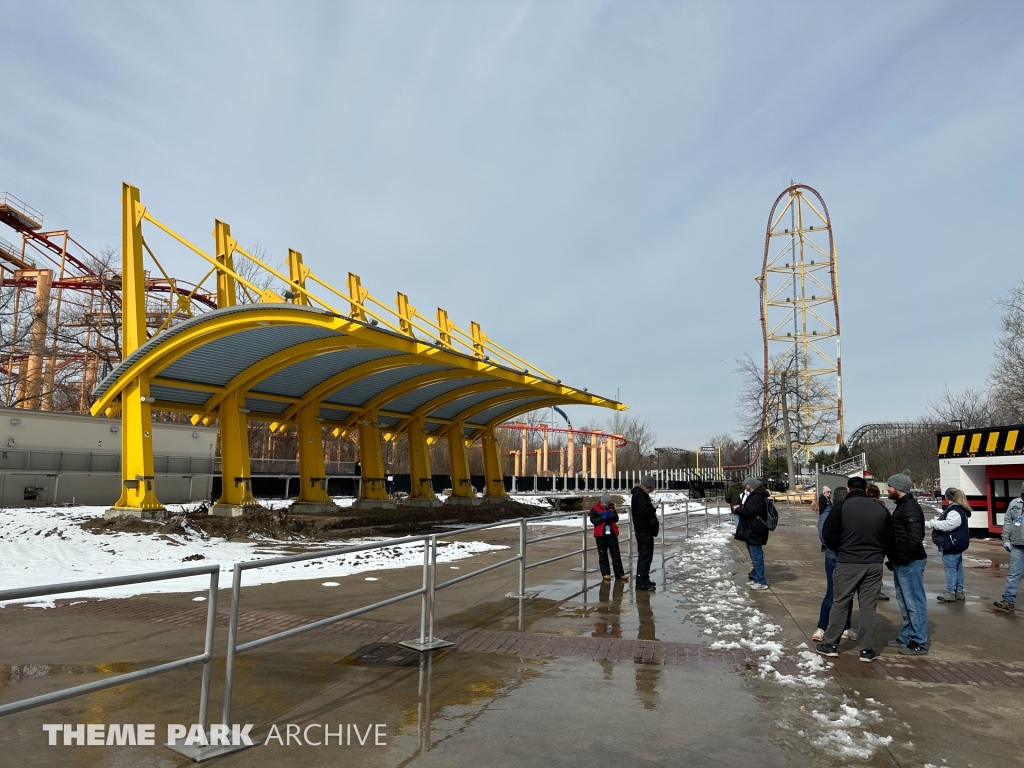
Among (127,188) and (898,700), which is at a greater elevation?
(127,188)

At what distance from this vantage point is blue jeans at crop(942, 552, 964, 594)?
30.1ft

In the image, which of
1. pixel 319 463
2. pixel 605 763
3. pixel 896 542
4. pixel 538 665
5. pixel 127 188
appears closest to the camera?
pixel 605 763

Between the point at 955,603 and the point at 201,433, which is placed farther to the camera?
the point at 201,433

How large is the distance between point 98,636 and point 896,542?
7757 millimetres

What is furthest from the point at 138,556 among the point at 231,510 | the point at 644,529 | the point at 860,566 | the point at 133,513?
the point at 860,566

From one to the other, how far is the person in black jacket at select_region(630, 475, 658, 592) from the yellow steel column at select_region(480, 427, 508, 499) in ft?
70.4

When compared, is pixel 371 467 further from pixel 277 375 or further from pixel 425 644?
pixel 425 644

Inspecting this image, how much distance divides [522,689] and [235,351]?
1505 cm

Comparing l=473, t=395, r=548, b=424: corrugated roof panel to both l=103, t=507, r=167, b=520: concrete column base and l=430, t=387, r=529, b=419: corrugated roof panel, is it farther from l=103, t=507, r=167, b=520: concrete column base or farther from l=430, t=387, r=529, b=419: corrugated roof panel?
l=103, t=507, r=167, b=520: concrete column base

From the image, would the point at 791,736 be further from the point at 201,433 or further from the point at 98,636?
the point at 201,433

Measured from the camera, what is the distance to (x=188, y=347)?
664 inches

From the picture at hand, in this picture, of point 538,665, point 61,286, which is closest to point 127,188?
point 538,665

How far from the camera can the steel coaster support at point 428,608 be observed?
6.35 meters

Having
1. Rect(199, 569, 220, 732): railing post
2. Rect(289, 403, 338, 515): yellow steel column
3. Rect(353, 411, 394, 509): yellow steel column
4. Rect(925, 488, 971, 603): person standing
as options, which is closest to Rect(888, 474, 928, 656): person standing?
Answer: Rect(925, 488, 971, 603): person standing
